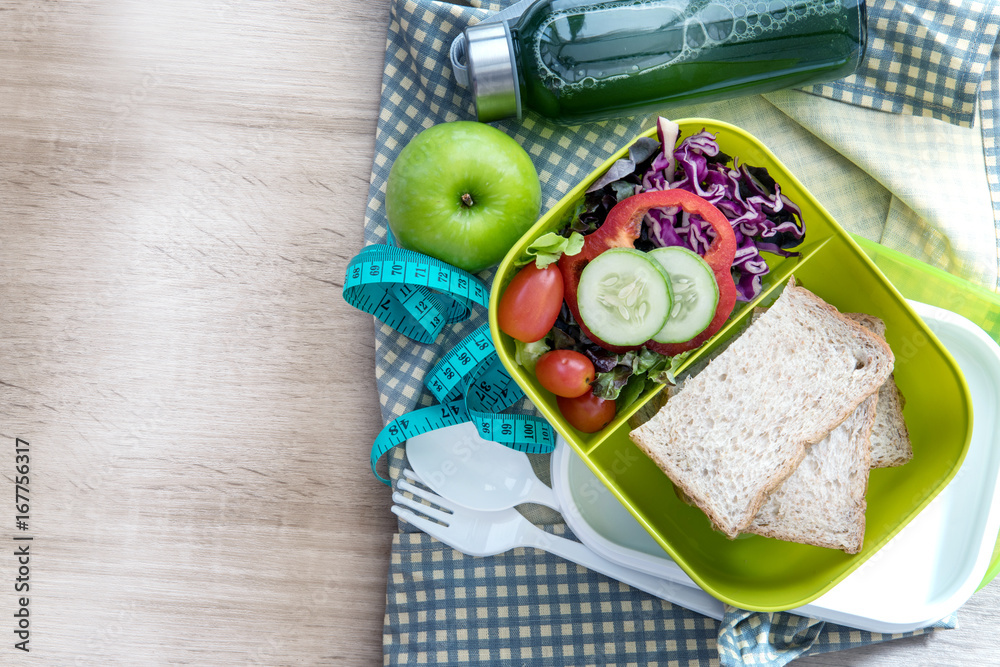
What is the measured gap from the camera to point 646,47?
135 centimetres

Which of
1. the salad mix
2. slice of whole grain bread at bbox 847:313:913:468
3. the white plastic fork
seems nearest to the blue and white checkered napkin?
the white plastic fork

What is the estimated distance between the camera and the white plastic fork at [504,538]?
144 cm

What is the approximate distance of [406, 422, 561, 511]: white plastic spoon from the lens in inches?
57.1

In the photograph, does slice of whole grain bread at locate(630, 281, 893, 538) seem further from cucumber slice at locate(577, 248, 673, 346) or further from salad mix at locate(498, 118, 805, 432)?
cucumber slice at locate(577, 248, 673, 346)

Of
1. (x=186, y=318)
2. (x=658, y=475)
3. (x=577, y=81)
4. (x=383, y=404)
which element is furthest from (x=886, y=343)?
(x=186, y=318)

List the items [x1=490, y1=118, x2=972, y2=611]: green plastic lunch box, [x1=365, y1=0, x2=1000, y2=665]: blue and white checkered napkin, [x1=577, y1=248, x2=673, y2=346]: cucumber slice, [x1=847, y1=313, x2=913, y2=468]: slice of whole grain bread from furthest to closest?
1. [x1=365, y1=0, x2=1000, y2=665]: blue and white checkered napkin
2. [x1=847, y1=313, x2=913, y2=468]: slice of whole grain bread
3. [x1=490, y1=118, x2=972, y2=611]: green plastic lunch box
4. [x1=577, y1=248, x2=673, y2=346]: cucumber slice

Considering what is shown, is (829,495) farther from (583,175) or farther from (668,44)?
(668,44)

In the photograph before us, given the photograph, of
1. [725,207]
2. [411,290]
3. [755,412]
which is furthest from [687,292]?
[411,290]

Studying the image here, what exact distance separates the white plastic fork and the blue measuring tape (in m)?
0.13

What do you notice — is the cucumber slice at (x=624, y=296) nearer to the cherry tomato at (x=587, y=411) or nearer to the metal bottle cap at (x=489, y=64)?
the cherry tomato at (x=587, y=411)

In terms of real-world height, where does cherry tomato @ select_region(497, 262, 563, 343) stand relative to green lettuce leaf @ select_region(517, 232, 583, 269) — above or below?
below

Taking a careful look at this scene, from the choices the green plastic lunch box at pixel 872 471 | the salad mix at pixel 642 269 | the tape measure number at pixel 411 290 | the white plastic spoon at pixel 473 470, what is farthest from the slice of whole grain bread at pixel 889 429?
the tape measure number at pixel 411 290

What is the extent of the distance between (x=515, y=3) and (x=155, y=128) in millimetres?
903

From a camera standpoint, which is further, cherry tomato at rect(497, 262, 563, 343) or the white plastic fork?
the white plastic fork
